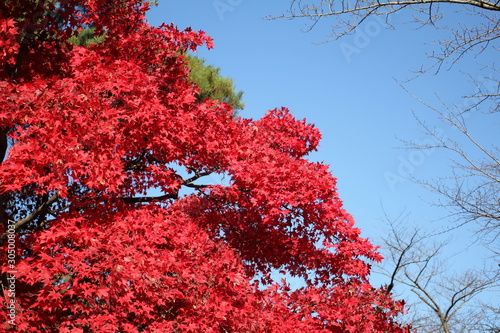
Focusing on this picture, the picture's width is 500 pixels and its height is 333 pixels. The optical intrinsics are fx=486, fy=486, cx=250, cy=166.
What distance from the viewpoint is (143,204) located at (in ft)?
23.7

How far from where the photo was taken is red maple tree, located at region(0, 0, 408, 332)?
564 centimetres

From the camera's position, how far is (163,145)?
6.61 meters

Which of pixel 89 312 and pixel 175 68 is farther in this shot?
pixel 175 68

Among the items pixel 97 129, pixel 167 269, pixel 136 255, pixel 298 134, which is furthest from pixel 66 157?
pixel 298 134

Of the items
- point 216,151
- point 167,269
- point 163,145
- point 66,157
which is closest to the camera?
point 66,157

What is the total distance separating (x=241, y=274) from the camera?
6727 mm

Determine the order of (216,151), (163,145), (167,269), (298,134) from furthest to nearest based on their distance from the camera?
(298,134) < (216,151) < (163,145) < (167,269)

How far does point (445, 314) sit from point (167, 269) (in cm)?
1293

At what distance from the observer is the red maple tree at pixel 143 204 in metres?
5.64

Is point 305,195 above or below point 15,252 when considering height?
above

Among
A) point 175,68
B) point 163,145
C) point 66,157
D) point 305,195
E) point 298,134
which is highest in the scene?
point 298,134

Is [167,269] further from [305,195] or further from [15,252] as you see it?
[305,195]

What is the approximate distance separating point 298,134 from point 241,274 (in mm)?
4389

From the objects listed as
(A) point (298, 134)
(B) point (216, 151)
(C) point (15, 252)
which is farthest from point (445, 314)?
(C) point (15, 252)
